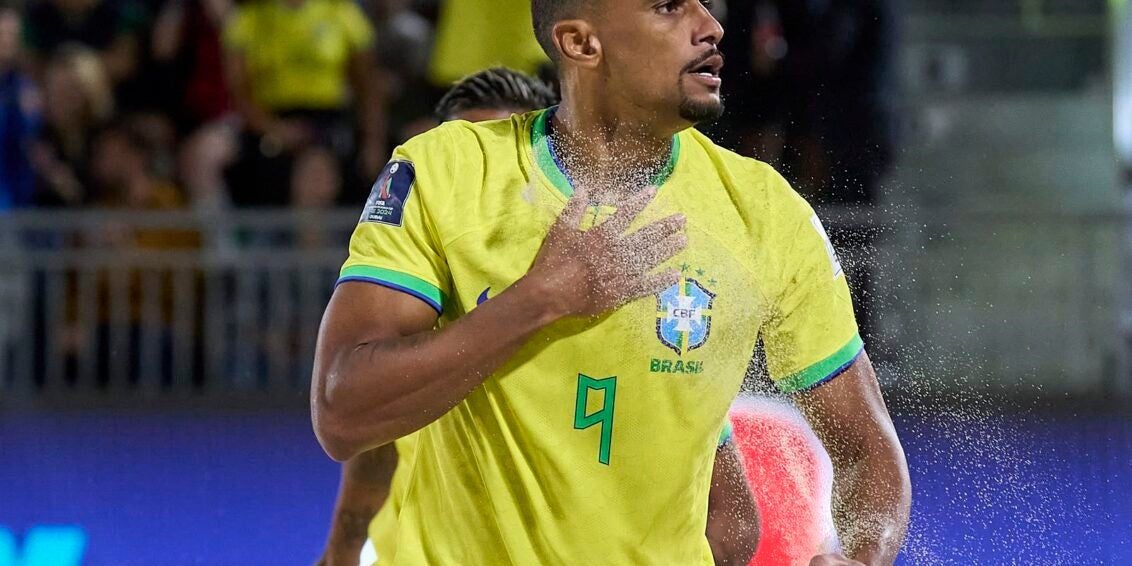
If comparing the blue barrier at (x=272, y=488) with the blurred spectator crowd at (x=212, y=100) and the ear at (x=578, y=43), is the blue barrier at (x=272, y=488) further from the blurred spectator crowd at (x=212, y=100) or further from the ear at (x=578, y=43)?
the blurred spectator crowd at (x=212, y=100)

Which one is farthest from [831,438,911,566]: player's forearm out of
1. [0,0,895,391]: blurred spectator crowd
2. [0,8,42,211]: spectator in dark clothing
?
[0,8,42,211]: spectator in dark clothing

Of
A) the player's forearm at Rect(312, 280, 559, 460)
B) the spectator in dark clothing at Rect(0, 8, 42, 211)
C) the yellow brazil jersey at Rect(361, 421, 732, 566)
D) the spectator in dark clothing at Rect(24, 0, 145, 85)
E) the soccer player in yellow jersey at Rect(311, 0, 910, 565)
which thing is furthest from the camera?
the spectator in dark clothing at Rect(24, 0, 145, 85)

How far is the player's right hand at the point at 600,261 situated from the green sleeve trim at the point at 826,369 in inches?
13.1

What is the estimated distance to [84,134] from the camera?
10.0 m

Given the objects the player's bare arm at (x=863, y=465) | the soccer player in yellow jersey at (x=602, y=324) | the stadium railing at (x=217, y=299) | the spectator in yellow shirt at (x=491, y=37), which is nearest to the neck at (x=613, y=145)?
the soccer player in yellow jersey at (x=602, y=324)

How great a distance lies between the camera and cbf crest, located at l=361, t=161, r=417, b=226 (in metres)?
2.83

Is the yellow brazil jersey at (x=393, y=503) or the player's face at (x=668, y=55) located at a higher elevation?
the player's face at (x=668, y=55)

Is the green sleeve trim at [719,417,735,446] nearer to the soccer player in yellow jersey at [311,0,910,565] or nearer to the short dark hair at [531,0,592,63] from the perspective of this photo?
the soccer player in yellow jersey at [311,0,910,565]

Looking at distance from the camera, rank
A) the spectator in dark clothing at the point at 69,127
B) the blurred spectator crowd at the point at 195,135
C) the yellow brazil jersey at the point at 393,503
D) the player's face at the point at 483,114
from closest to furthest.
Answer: the yellow brazil jersey at the point at 393,503, the player's face at the point at 483,114, the blurred spectator crowd at the point at 195,135, the spectator in dark clothing at the point at 69,127

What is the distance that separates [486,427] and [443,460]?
0.11 m

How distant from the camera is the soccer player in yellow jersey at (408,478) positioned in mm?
3271

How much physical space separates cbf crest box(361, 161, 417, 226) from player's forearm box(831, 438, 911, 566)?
906 millimetres

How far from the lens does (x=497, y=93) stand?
429 centimetres

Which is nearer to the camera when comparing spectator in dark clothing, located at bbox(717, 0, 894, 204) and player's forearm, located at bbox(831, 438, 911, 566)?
player's forearm, located at bbox(831, 438, 911, 566)
